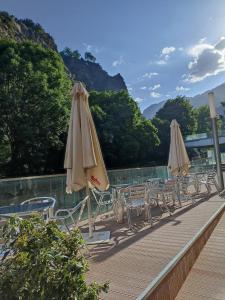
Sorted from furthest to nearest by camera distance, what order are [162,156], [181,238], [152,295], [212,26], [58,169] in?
1. [162,156]
2. [58,169]
3. [212,26]
4. [181,238]
5. [152,295]

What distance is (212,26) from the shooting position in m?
12.1

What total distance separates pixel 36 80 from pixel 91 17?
5.65 m

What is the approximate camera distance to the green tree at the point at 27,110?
19281 millimetres

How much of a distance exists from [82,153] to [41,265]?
10.5 feet

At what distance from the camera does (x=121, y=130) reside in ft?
96.4

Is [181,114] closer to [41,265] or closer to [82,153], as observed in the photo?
[82,153]

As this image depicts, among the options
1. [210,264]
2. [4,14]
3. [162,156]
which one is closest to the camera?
[210,264]

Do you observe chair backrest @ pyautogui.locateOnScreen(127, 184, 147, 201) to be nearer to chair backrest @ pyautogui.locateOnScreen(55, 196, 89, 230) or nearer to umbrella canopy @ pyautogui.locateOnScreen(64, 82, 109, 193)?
chair backrest @ pyautogui.locateOnScreen(55, 196, 89, 230)

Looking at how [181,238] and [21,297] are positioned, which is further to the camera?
[181,238]

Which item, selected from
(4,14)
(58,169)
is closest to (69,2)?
(58,169)

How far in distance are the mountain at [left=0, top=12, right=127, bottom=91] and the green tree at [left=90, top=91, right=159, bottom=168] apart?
574 inches

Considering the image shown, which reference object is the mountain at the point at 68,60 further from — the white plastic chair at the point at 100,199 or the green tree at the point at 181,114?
the white plastic chair at the point at 100,199

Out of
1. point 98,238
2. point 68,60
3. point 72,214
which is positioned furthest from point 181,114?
point 98,238

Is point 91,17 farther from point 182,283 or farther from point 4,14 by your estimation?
point 4,14
